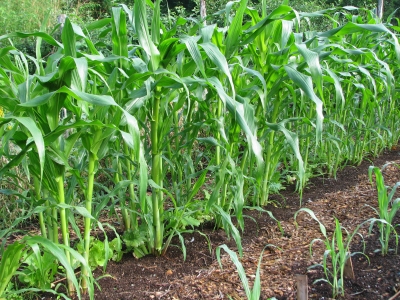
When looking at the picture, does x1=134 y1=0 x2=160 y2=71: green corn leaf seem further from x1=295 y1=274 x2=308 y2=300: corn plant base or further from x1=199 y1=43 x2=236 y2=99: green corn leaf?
x1=295 y1=274 x2=308 y2=300: corn plant base

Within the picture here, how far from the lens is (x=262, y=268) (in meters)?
1.65

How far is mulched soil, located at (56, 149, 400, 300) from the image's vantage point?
144cm

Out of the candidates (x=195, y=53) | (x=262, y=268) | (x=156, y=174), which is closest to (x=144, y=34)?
(x=195, y=53)

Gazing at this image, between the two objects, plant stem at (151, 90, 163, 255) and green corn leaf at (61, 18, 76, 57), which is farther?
plant stem at (151, 90, 163, 255)

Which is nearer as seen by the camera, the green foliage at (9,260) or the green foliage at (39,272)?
the green foliage at (9,260)

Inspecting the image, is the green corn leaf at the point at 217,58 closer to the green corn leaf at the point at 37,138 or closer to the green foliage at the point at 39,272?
the green corn leaf at the point at 37,138

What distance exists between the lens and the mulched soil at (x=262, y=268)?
144cm

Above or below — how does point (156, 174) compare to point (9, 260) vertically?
above

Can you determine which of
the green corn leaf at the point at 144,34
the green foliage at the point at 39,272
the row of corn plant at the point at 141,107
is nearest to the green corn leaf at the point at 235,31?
the row of corn plant at the point at 141,107

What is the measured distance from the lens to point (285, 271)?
5.25ft

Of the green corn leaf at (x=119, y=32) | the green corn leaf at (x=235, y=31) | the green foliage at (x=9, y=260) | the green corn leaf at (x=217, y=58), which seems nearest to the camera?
the green foliage at (x=9, y=260)

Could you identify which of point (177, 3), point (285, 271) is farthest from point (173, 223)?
point (177, 3)

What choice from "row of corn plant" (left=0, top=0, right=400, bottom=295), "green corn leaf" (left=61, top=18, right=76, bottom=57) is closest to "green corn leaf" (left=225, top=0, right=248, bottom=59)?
"row of corn plant" (left=0, top=0, right=400, bottom=295)

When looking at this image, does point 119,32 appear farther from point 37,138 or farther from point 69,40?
point 37,138
